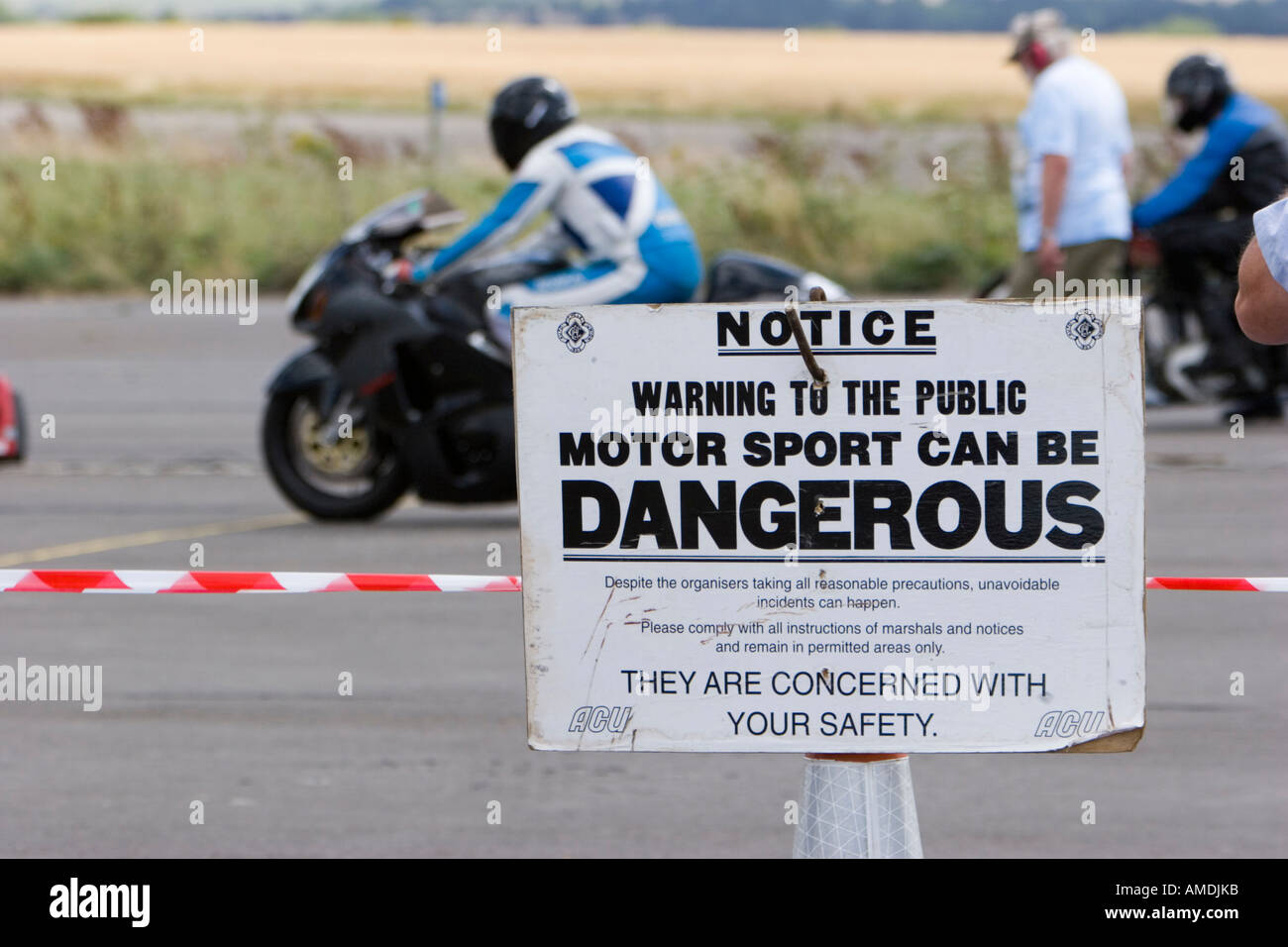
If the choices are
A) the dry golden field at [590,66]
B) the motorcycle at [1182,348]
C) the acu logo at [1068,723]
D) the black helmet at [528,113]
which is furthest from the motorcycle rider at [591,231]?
the dry golden field at [590,66]

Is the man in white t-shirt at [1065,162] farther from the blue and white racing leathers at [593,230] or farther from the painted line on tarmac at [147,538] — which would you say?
the painted line on tarmac at [147,538]

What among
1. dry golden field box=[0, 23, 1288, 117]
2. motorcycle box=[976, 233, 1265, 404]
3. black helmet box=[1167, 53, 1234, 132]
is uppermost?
dry golden field box=[0, 23, 1288, 117]

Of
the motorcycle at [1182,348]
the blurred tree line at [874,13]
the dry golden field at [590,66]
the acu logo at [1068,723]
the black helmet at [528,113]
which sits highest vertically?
the blurred tree line at [874,13]

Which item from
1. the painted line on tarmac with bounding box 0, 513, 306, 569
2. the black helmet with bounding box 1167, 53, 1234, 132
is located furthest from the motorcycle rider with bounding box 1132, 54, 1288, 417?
the painted line on tarmac with bounding box 0, 513, 306, 569

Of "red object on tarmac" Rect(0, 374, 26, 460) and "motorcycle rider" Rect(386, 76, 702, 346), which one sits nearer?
"motorcycle rider" Rect(386, 76, 702, 346)

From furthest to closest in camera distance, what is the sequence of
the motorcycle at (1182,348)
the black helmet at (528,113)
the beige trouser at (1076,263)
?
1. the motorcycle at (1182,348)
2. the beige trouser at (1076,263)
3. the black helmet at (528,113)

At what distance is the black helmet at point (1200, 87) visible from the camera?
39.5 ft

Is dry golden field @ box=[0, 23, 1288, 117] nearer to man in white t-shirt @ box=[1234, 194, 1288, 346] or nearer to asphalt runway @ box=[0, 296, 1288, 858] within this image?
asphalt runway @ box=[0, 296, 1288, 858]

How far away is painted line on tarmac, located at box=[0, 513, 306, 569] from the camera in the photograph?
8836 mm

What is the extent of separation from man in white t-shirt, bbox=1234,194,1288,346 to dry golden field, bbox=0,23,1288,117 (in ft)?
151

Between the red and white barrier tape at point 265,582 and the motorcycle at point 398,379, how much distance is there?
4.08 m

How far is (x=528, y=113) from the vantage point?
9406 millimetres

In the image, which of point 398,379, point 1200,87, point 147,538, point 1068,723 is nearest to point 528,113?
point 398,379

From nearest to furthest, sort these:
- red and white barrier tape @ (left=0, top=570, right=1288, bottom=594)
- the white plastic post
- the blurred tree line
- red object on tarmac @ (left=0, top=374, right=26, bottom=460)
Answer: the white plastic post, red and white barrier tape @ (left=0, top=570, right=1288, bottom=594), red object on tarmac @ (left=0, top=374, right=26, bottom=460), the blurred tree line
